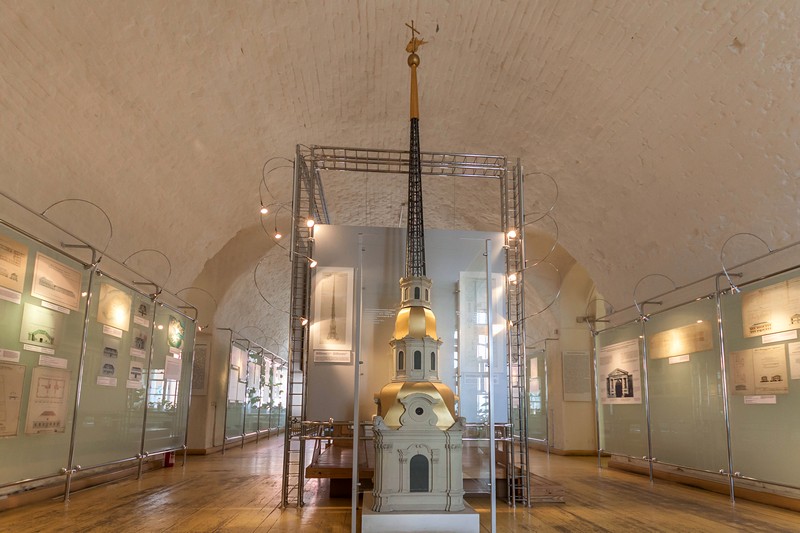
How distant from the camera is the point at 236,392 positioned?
15.6 m

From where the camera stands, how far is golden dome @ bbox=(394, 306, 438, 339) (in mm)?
6202

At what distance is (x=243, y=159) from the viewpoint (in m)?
9.80

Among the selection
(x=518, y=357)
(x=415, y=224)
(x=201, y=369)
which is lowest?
(x=518, y=357)

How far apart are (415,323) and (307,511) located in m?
2.20

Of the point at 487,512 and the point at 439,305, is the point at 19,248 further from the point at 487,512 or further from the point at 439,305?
the point at 487,512

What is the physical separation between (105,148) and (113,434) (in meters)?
3.56

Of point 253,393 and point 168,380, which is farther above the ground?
point 168,380

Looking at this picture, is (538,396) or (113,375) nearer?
(113,375)

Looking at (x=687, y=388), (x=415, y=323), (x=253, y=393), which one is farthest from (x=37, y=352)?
(x=253, y=393)

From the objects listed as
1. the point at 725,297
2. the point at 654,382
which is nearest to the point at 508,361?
the point at 725,297

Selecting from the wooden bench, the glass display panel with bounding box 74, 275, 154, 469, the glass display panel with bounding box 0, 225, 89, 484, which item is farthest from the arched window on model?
the glass display panel with bounding box 74, 275, 154, 469

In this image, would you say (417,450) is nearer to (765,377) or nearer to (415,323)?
(415,323)

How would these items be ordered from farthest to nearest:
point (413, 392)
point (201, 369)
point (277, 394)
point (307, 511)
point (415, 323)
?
point (277, 394) → point (201, 369) → point (307, 511) → point (415, 323) → point (413, 392)

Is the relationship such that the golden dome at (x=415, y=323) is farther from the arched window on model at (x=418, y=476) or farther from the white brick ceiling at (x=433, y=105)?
the white brick ceiling at (x=433, y=105)
